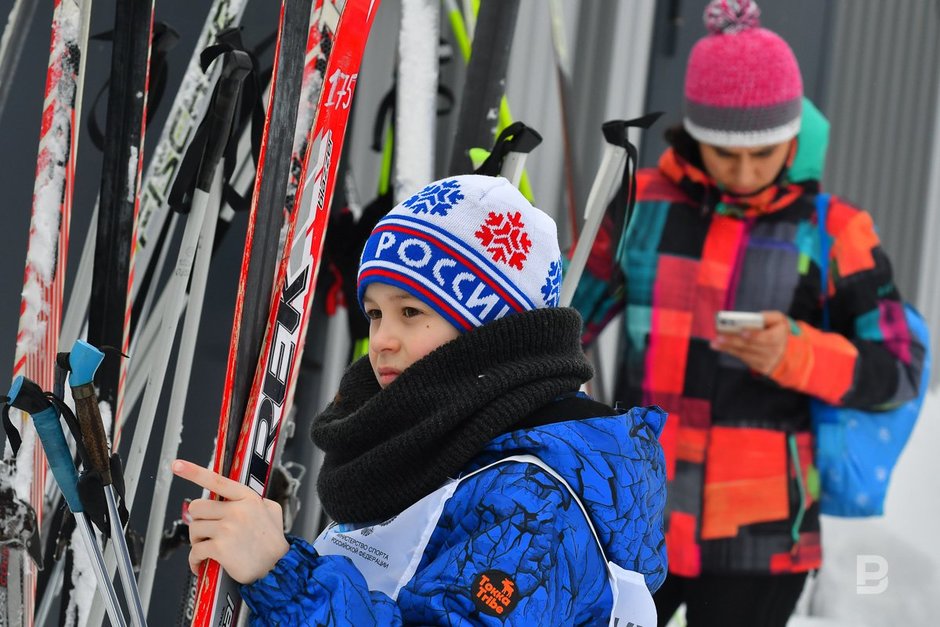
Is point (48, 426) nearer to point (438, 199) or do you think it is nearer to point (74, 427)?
point (74, 427)

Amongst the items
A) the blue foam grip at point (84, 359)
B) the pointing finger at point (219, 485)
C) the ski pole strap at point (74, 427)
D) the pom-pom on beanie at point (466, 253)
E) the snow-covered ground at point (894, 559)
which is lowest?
the snow-covered ground at point (894, 559)

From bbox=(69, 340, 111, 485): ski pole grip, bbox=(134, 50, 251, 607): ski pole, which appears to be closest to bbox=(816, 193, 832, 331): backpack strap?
bbox=(134, 50, 251, 607): ski pole

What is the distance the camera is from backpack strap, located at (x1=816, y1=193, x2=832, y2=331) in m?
1.95

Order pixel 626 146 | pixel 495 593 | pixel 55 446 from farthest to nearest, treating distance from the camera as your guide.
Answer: pixel 626 146 < pixel 55 446 < pixel 495 593

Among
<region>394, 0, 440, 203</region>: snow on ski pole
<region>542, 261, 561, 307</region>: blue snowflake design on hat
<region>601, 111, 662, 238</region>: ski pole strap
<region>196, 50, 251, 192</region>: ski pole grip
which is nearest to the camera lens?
<region>542, 261, 561, 307</region>: blue snowflake design on hat

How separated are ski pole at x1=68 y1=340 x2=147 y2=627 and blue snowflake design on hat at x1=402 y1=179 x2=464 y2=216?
32 cm

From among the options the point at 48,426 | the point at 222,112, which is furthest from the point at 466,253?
the point at 222,112

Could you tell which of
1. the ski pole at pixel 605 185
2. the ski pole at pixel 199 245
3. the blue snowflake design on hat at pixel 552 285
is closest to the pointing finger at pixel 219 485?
the blue snowflake design on hat at pixel 552 285

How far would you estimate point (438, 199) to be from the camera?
105cm

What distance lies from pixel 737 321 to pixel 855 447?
13.0 inches

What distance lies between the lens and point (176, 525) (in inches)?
63.6

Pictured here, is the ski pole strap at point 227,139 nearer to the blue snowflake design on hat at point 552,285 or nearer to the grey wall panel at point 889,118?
the blue snowflake design on hat at point 552,285

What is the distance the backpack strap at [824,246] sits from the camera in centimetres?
195

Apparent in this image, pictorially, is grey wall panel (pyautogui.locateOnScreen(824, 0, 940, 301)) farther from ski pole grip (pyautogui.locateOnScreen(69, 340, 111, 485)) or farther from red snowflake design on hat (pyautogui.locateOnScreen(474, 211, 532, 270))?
ski pole grip (pyautogui.locateOnScreen(69, 340, 111, 485))
